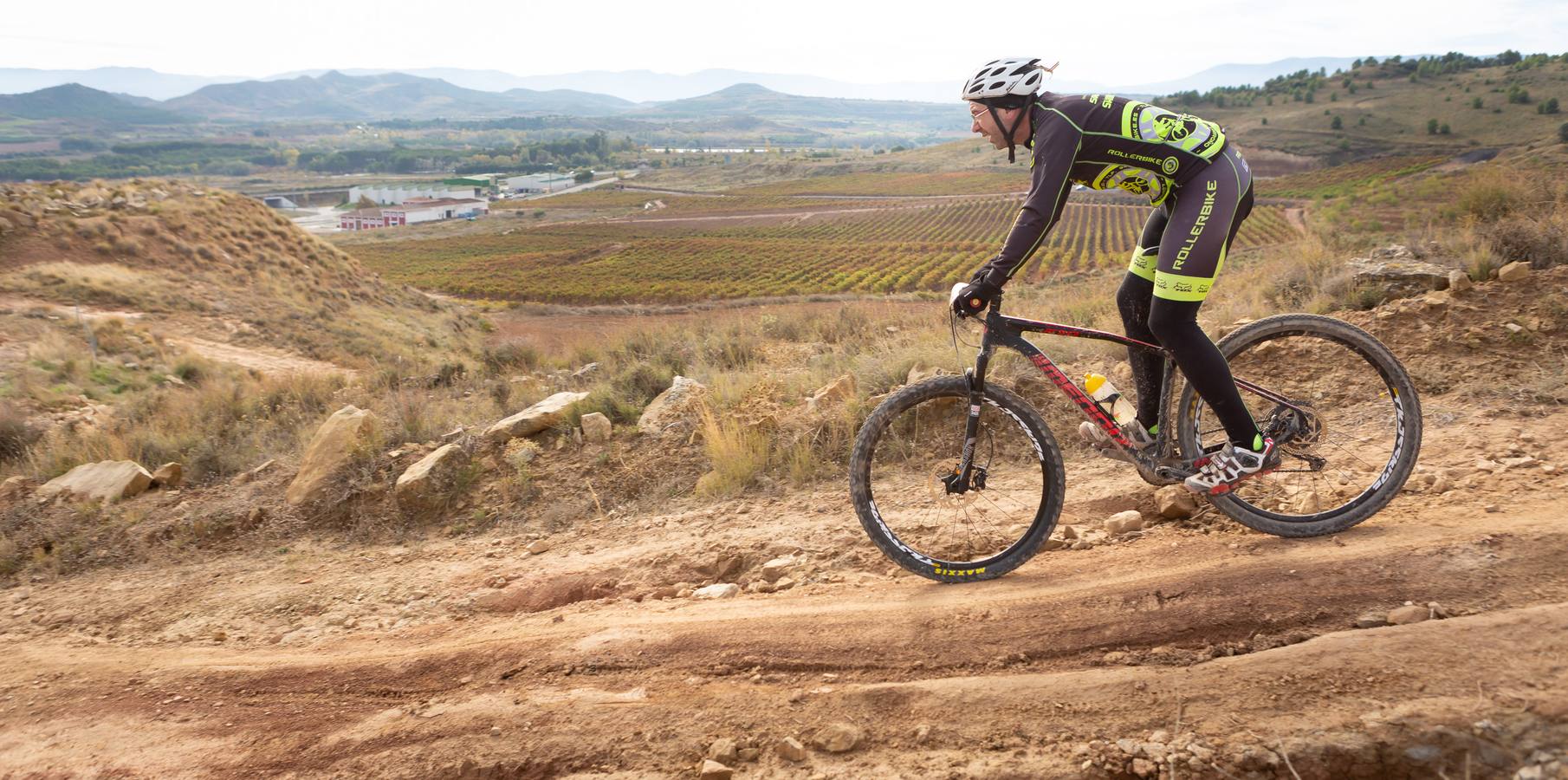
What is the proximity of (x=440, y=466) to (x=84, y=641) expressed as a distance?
8.21ft

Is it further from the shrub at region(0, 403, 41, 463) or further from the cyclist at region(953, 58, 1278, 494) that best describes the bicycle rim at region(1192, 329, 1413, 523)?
the shrub at region(0, 403, 41, 463)

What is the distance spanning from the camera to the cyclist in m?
3.76

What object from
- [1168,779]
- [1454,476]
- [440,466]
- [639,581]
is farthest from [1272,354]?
[440,466]

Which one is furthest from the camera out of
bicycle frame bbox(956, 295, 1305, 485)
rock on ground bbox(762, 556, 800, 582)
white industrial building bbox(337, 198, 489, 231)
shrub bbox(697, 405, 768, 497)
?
white industrial building bbox(337, 198, 489, 231)

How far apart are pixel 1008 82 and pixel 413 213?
153 m

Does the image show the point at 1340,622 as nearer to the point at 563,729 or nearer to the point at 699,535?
the point at 563,729

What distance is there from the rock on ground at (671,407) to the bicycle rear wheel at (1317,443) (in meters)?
4.40

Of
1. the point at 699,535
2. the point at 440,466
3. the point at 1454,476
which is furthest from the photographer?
the point at 440,466

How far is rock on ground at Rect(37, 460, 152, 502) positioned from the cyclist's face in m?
8.23

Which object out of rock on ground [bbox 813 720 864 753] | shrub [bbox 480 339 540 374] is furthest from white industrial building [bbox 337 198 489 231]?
rock on ground [bbox 813 720 864 753]

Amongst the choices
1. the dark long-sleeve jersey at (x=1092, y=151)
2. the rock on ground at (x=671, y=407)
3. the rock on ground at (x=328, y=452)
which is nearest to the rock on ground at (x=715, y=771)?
the dark long-sleeve jersey at (x=1092, y=151)

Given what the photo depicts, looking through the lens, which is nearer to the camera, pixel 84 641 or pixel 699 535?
pixel 84 641

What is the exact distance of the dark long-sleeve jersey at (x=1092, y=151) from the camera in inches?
146

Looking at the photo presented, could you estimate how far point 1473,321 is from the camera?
6.32 m
